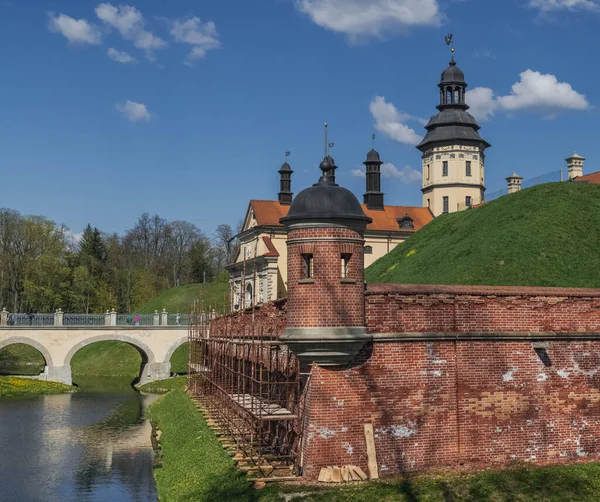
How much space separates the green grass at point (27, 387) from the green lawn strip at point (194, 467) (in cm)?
1791

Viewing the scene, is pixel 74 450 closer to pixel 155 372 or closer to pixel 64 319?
pixel 155 372

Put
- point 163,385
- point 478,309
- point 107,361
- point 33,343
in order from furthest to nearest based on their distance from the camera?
point 107,361, point 33,343, point 163,385, point 478,309

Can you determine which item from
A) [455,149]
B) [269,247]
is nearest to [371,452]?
[269,247]

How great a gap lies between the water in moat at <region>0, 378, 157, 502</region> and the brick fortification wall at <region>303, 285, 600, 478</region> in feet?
25.0

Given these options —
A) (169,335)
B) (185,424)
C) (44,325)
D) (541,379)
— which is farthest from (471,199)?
(541,379)

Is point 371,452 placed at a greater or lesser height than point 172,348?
lesser

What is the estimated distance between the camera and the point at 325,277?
14992 millimetres

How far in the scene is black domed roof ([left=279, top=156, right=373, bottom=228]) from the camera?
15094mm

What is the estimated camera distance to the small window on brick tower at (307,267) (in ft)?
50.2

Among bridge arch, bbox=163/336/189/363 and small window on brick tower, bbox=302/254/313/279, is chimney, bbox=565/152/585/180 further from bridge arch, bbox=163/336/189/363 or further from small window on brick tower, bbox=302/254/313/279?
small window on brick tower, bbox=302/254/313/279

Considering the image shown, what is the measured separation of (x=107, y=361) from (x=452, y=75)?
3681 cm

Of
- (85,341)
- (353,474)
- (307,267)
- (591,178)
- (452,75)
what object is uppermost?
(452,75)

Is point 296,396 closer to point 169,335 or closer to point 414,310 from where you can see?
point 414,310

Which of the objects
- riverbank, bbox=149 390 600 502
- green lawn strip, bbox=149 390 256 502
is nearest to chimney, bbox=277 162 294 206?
green lawn strip, bbox=149 390 256 502
